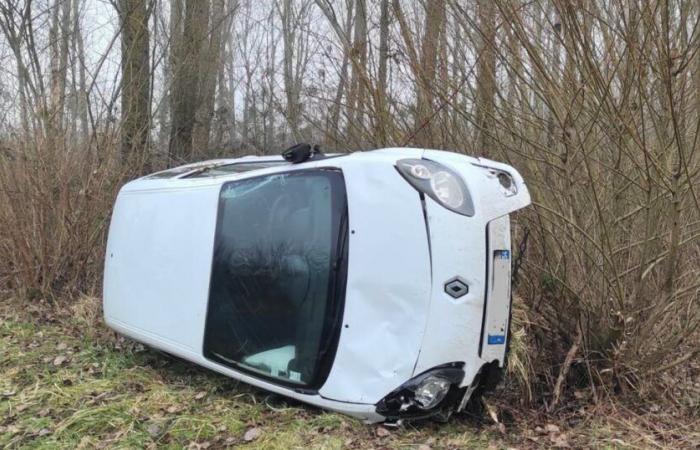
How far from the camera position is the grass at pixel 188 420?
294cm

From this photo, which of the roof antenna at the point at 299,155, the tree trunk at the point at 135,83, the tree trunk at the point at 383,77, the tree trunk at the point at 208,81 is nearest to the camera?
the roof antenna at the point at 299,155

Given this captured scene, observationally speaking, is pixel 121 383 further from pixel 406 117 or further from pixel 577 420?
pixel 406 117

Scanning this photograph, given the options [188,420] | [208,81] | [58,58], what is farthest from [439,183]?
[208,81]

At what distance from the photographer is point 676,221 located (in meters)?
3.31

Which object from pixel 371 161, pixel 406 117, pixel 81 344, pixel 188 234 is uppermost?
pixel 406 117

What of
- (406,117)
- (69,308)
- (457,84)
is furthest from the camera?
(69,308)

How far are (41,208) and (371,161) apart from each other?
4624mm

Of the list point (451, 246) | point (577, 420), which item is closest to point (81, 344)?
point (451, 246)

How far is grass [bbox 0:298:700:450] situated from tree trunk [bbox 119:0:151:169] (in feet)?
10.5

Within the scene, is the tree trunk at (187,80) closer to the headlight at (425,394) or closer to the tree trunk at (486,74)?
the tree trunk at (486,74)

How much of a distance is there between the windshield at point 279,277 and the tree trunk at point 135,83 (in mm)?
3702

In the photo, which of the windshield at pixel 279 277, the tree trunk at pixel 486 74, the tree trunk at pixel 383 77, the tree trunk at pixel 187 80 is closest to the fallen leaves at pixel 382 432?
the windshield at pixel 279 277

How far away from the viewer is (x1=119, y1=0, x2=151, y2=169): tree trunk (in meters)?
6.90

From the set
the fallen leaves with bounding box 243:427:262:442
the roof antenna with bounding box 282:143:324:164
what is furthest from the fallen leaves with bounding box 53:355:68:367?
the roof antenna with bounding box 282:143:324:164
